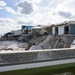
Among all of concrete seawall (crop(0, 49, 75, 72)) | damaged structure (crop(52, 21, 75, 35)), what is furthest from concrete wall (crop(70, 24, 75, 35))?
concrete seawall (crop(0, 49, 75, 72))

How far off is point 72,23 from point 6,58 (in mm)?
16491

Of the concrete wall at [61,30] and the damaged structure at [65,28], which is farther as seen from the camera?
the concrete wall at [61,30]

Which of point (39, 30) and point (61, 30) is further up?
point (61, 30)

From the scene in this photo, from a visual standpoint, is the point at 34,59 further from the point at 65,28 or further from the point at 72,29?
the point at 65,28

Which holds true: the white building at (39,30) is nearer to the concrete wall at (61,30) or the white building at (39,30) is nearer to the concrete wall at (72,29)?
the concrete wall at (61,30)

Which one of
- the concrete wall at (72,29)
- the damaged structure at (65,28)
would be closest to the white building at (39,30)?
the damaged structure at (65,28)

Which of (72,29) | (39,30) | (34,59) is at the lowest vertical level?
(39,30)

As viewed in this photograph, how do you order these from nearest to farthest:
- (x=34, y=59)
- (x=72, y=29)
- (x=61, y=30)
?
1. (x=34, y=59)
2. (x=72, y=29)
3. (x=61, y=30)

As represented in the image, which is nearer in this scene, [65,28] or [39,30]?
[65,28]

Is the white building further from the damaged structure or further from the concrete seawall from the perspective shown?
the concrete seawall

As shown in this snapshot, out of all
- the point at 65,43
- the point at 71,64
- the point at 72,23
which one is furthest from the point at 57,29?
the point at 71,64

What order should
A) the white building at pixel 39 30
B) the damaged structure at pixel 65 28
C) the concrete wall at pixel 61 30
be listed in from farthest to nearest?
the white building at pixel 39 30 < the concrete wall at pixel 61 30 < the damaged structure at pixel 65 28

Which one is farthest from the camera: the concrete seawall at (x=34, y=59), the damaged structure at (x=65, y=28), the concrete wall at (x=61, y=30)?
the concrete wall at (x=61, y=30)

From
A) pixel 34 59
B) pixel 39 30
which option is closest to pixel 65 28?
pixel 39 30
